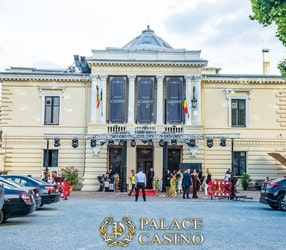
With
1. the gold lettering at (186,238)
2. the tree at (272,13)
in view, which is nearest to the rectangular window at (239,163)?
the tree at (272,13)

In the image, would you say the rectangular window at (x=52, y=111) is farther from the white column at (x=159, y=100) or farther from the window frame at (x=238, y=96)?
the window frame at (x=238, y=96)

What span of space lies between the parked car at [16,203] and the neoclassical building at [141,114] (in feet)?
71.4

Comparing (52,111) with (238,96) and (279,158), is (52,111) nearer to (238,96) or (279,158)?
(238,96)

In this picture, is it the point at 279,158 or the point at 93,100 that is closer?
the point at 279,158

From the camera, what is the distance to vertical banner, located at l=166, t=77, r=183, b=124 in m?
38.1

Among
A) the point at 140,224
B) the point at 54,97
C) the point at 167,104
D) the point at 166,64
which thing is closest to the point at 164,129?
the point at 167,104

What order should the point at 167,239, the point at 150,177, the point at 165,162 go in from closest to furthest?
the point at 167,239, the point at 165,162, the point at 150,177

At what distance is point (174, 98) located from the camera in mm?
38219

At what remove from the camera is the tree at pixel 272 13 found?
21922 mm

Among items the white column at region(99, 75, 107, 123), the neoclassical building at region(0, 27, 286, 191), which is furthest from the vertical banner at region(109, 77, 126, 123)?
the white column at region(99, 75, 107, 123)

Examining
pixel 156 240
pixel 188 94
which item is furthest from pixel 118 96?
pixel 156 240

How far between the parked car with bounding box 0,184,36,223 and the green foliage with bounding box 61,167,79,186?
21460 mm

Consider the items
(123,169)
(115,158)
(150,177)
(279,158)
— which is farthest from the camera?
(115,158)

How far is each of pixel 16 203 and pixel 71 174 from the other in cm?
2229
